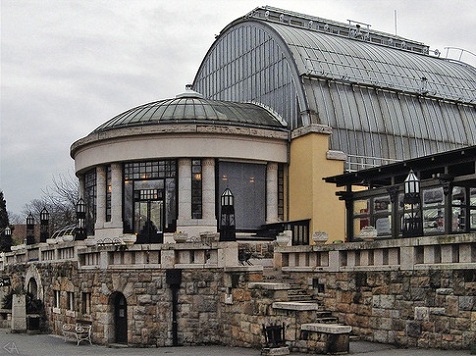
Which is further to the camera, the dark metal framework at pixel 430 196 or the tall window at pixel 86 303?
the tall window at pixel 86 303

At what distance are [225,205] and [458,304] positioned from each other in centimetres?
1004

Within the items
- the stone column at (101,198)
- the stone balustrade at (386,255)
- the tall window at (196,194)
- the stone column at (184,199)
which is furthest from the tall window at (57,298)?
the stone balustrade at (386,255)

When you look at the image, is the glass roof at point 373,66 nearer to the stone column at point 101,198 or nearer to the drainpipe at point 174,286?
the stone column at point 101,198

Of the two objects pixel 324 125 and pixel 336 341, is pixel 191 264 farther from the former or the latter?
pixel 324 125

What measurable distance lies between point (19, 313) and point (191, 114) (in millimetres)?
11982

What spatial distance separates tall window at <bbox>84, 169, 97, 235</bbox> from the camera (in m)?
34.3

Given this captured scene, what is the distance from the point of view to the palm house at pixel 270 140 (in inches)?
1219

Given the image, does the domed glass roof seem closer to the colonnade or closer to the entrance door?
the colonnade

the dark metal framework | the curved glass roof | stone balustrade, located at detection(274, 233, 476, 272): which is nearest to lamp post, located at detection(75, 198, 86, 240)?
stone balustrade, located at detection(274, 233, 476, 272)

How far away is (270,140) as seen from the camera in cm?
3241

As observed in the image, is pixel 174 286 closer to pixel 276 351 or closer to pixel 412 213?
pixel 276 351

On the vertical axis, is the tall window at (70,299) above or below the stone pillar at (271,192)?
below

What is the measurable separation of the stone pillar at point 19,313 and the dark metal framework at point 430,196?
16193 mm

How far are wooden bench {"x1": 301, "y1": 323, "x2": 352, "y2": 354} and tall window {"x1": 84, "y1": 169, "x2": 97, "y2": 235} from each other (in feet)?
57.7
